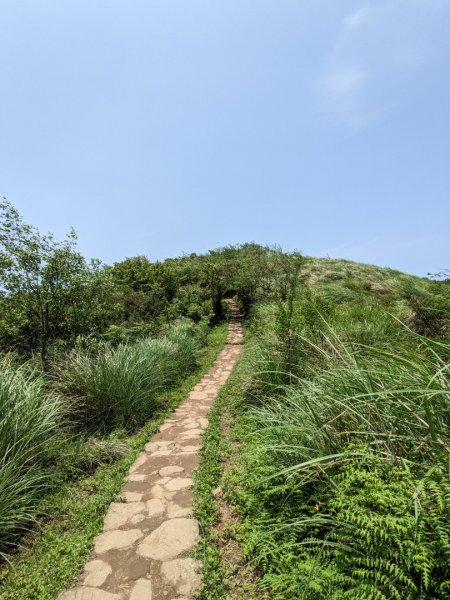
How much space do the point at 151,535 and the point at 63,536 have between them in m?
0.69

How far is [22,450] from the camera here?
306 centimetres

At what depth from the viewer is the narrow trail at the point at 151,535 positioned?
6.57 ft

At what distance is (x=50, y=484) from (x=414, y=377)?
3.38m

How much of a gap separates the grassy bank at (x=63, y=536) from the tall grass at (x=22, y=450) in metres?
0.15

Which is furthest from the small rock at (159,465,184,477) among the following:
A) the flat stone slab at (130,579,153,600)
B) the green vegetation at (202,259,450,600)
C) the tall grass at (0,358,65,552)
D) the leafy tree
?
the leafy tree

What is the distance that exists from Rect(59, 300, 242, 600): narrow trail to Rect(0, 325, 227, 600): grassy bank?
0.09 metres

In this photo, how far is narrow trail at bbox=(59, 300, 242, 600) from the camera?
78.9 inches

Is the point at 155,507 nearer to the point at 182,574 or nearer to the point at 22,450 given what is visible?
the point at 182,574

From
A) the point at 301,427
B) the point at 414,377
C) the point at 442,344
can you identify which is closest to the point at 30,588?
the point at 301,427

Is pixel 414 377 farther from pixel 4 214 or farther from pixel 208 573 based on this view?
pixel 4 214

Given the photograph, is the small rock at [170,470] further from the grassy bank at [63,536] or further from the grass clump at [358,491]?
the grass clump at [358,491]

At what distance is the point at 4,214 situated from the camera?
17.5 ft

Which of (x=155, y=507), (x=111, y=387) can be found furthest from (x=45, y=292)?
(x=155, y=507)

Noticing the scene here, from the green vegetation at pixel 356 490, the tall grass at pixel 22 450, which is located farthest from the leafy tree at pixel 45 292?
the green vegetation at pixel 356 490
